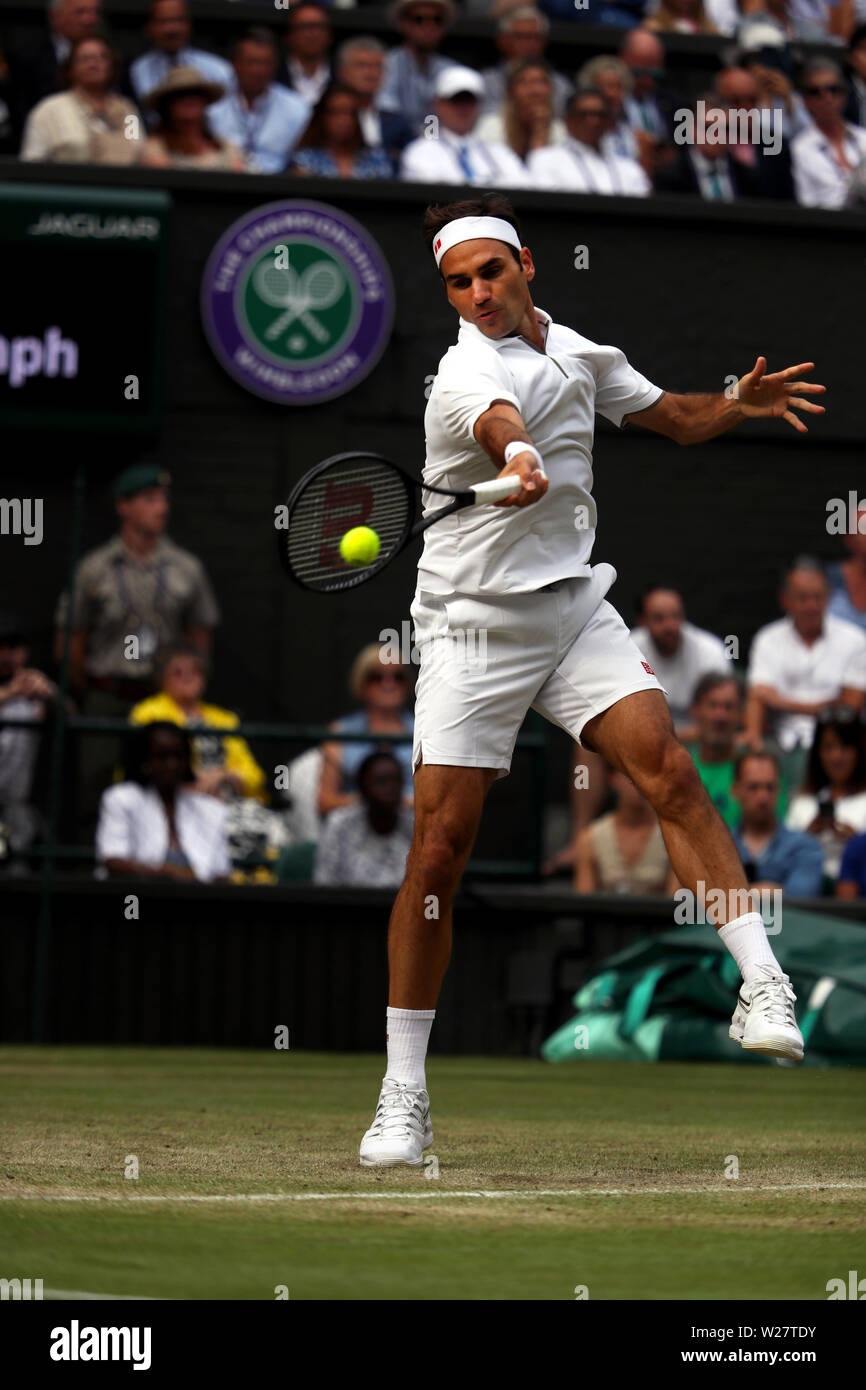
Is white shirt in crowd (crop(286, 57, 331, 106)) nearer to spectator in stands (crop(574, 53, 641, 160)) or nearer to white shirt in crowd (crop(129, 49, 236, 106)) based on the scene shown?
white shirt in crowd (crop(129, 49, 236, 106))

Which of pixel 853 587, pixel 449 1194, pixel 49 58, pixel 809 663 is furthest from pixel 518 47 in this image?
pixel 449 1194

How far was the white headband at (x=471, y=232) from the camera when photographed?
17.1ft

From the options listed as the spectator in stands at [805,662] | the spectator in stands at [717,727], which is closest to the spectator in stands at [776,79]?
the spectator in stands at [805,662]

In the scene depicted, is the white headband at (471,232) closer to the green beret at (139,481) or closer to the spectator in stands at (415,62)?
the green beret at (139,481)

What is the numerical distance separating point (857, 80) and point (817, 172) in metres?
1.20

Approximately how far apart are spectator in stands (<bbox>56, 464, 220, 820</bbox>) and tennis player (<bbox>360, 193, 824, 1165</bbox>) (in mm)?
6144

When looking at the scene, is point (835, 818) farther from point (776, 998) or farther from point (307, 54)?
point (776, 998)

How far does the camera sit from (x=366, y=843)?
1057 centimetres

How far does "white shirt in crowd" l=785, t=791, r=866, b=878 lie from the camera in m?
10.8

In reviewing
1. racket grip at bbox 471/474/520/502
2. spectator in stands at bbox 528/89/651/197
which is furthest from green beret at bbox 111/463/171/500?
racket grip at bbox 471/474/520/502

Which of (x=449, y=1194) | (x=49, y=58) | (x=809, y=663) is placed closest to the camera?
(x=449, y=1194)

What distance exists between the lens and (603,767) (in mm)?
11328

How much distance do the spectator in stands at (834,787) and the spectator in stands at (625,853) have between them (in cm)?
70
